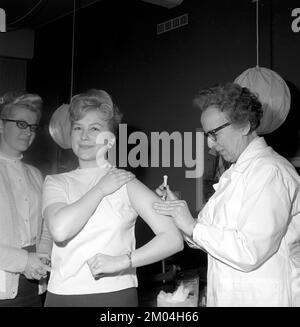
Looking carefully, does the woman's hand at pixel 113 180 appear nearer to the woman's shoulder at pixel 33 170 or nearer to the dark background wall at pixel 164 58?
the woman's shoulder at pixel 33 170

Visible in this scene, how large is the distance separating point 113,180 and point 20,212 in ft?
1.33

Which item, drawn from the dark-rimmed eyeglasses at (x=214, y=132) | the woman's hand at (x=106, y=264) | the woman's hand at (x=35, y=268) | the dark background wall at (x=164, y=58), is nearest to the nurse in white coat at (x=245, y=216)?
the dark-rimmed eyeglasses at (x=214, y=132)

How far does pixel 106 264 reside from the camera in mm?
906

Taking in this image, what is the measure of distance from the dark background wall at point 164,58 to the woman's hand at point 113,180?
0.94 meters

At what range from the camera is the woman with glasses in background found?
116 centimetres

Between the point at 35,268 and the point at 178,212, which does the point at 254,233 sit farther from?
the point at 35,268

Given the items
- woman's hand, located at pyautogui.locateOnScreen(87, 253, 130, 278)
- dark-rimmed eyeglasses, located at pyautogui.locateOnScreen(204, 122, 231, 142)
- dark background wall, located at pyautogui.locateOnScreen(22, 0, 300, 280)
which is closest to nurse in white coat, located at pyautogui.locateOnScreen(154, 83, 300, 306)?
dark-rimmed eyeglasses, located at pyautogui.locateOnScreen(204, 122, 231, 142)

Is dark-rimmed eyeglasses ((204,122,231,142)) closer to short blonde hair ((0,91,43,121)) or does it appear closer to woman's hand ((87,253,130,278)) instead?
woman's hand ((87,253,130,278))

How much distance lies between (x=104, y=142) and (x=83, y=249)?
27 centimetres

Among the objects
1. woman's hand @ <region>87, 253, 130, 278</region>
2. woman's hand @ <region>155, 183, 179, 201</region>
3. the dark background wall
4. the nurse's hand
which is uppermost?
the dark background wall

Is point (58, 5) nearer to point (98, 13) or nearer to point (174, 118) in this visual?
point (98, 13)

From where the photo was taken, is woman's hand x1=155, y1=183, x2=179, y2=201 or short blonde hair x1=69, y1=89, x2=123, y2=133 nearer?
short blonde hair x1=69, y1=89, x2=123, y2=133

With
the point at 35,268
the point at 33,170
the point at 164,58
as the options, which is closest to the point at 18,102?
the point at 33,170
